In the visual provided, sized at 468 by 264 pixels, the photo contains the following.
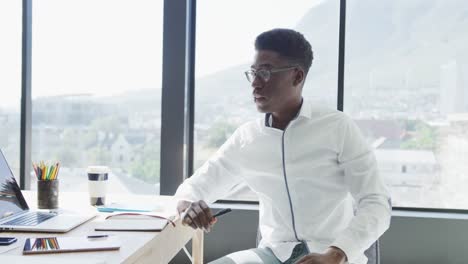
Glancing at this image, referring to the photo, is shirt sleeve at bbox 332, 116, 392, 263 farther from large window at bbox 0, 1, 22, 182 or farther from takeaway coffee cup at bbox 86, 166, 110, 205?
large window at bbox 0, 1, 22, 182

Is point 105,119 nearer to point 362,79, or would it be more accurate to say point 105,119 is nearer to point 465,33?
point 362,79

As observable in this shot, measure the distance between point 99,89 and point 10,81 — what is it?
569 mm

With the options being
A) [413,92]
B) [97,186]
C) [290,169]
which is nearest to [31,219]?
[97,186]

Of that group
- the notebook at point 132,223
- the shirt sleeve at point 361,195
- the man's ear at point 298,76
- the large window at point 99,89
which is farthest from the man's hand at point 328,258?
the large window at point 99,89

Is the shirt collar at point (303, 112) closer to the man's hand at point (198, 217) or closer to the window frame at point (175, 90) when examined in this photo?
the man's hand at point (198, 217)

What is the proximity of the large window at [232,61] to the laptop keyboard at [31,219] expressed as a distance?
127cm

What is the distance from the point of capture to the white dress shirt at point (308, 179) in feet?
4.93

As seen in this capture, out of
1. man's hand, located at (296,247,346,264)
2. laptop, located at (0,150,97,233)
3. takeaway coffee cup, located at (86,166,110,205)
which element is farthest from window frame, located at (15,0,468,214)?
man's hand, located at (296,247,346,264)

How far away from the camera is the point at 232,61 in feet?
8.73

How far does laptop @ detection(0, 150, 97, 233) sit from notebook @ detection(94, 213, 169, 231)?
0.08 m

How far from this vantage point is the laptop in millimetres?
1313

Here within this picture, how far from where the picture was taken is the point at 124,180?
2770mm

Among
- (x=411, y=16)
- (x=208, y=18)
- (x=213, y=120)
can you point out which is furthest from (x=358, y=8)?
(x=213, y=120)

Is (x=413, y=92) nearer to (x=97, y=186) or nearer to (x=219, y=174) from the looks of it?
(x=219, y=174)
